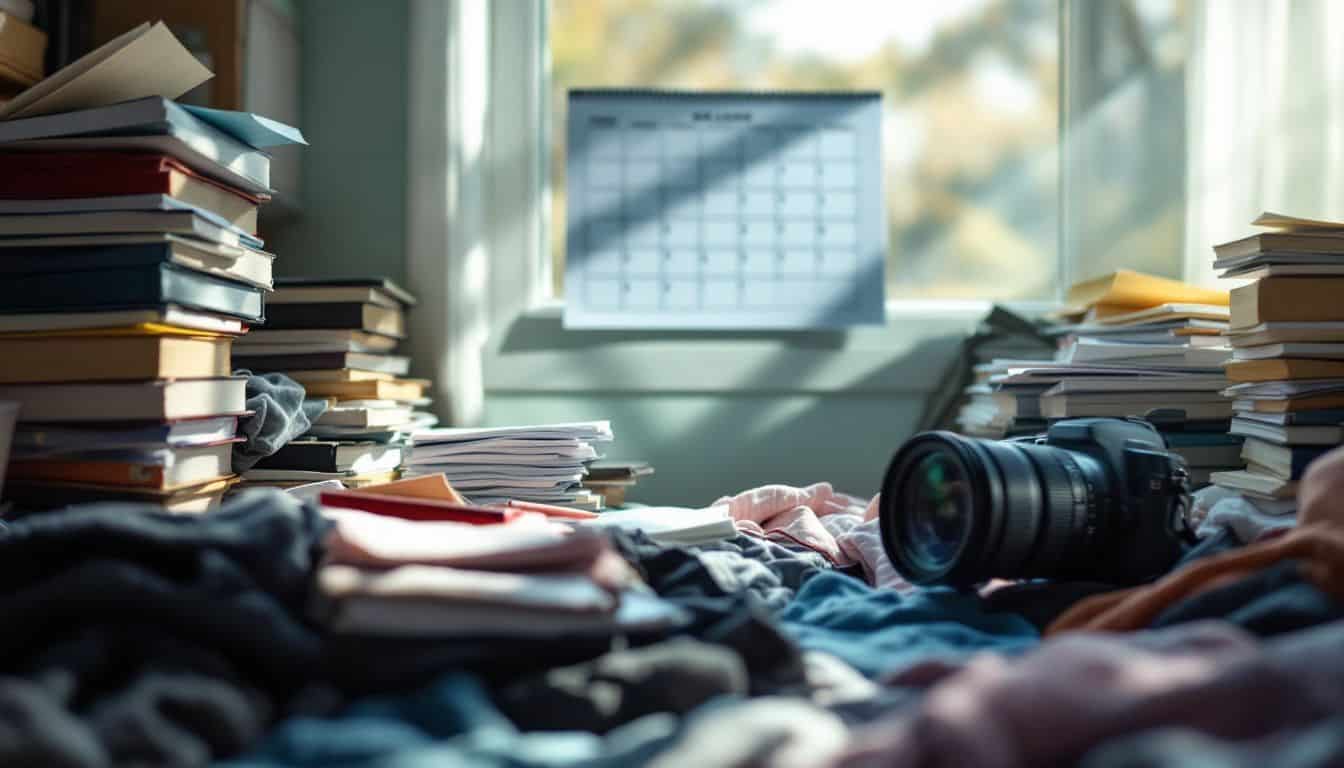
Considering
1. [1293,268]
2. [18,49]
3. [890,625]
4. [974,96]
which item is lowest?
[890,625]

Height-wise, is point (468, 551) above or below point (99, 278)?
below

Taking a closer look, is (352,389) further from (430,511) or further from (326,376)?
(430,511)

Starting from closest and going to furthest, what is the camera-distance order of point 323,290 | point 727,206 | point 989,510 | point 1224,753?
point 1224,753
point 989,510
point 323,290
point 727,206

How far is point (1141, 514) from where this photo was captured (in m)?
0.99

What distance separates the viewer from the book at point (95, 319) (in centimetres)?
110

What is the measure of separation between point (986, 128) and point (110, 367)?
1.57 m

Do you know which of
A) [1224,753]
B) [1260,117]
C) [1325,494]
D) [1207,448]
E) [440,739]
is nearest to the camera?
[1224,753]

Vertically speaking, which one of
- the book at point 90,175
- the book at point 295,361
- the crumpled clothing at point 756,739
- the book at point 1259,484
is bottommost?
the crumpled clothing at point 756,739

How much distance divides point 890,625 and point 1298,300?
65 centimetres

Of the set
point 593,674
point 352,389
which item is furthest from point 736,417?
point 593,674

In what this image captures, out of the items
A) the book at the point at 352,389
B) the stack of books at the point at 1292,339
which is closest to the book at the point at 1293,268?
the stack of books at the point at 1292,339

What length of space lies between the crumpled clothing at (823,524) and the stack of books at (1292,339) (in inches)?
16.0

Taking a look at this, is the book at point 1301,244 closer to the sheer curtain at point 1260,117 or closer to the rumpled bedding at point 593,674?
the rumpled bedding at point 593,674

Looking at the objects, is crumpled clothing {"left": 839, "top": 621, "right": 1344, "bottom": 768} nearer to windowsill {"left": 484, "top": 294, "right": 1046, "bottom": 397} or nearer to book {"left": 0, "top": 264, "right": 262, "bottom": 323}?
book {"left": 0, "top": 264, "right": 262, "bottom": 323}
